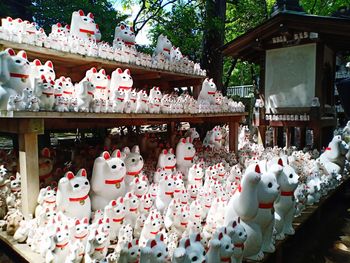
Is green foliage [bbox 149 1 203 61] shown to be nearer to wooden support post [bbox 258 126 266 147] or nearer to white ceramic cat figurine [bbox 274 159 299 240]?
wooden support post [bbox 258 126 266 147]

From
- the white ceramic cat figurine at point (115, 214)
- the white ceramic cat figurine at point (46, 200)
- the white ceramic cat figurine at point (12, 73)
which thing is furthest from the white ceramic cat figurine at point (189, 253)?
the white ceramic cat figurine at point (12, 73)

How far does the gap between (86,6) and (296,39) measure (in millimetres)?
7350

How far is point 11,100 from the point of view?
2.94 m

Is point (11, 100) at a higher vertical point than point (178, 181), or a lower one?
higher

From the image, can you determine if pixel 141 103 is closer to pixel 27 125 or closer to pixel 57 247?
pixel 27 125

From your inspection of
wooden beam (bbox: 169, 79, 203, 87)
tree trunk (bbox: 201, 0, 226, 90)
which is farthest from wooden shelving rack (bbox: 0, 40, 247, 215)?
tree trunk (bbox: 201, 0, 226, 90)

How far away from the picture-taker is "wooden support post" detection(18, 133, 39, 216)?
132 inches

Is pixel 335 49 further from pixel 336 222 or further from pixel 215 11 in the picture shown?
pixel 336 222

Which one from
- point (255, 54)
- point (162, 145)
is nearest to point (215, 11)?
point (255, 54)

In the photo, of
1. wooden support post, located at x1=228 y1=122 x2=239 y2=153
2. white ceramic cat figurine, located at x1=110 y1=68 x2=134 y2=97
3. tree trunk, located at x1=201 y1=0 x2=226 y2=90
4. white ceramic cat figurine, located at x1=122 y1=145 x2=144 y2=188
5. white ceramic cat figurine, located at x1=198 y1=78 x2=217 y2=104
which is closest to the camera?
white ceramic cat figurine, located at x1=122 y1=145 x2=144 y2=188

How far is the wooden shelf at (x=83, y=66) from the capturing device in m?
3.90

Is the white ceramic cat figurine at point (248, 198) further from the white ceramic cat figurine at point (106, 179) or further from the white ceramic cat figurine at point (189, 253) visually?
the white ceramic cat figurine at point (106, 179)

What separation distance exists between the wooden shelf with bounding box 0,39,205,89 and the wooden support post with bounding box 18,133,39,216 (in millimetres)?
1284

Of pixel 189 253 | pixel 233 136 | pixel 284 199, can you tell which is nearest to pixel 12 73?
pixel 189 253
